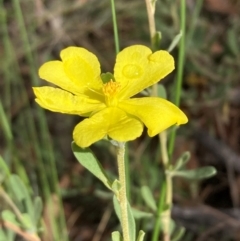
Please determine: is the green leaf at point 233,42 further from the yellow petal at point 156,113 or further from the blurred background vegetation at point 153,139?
the yellow petal at point 156,113

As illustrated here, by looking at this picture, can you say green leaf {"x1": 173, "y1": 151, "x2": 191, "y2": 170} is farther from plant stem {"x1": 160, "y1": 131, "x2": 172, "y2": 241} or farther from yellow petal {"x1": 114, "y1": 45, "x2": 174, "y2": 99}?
yellow petal {"x1": 114, "y1": 45, "x2": 174, "y2": 99}

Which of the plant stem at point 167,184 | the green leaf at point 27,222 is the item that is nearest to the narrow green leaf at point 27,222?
the green leaf at point 27,222

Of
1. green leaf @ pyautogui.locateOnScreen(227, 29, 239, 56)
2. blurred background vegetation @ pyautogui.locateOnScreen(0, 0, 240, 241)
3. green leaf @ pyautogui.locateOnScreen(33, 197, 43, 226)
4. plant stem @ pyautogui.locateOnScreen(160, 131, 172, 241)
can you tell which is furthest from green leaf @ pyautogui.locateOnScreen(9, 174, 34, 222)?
green leaf @ pyautogui.locateOnScreen(227, 29, 239, 56)

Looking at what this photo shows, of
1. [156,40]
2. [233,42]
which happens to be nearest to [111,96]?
[156,40]

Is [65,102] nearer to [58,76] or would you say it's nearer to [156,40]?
[58,76]

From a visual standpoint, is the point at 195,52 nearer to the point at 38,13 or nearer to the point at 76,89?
the point at 38,13
